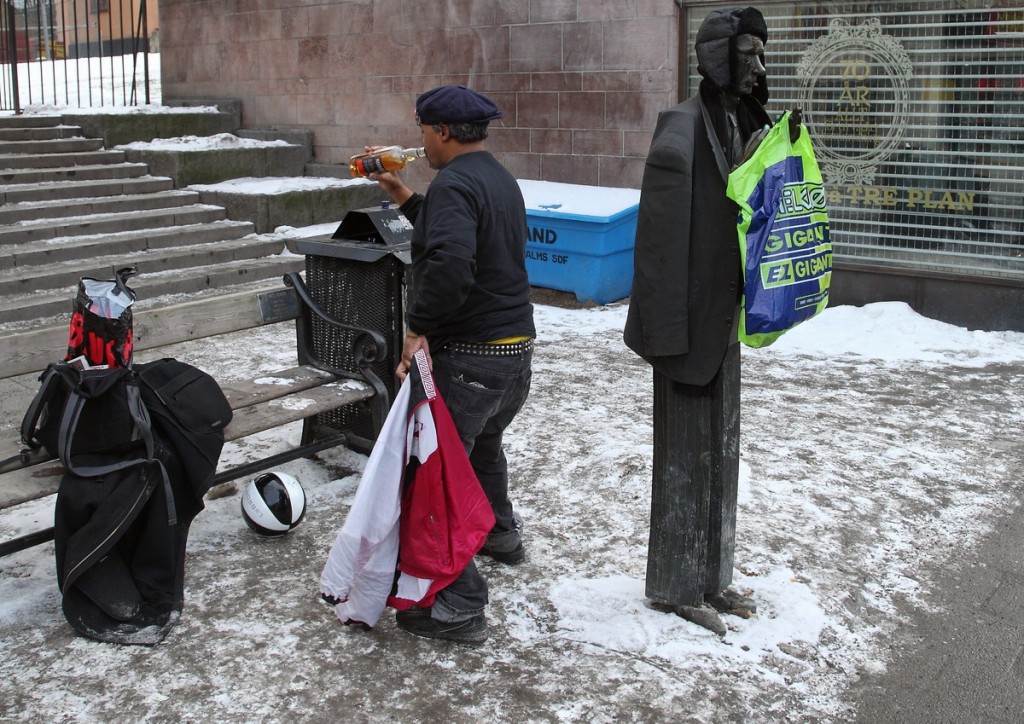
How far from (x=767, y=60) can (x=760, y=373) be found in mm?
2978

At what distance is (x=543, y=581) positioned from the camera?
385cm

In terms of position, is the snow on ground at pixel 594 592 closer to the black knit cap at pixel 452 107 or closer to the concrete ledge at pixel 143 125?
the black knit cap at pixel 452 107

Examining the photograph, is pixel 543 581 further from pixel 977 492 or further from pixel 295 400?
pixel 977 492

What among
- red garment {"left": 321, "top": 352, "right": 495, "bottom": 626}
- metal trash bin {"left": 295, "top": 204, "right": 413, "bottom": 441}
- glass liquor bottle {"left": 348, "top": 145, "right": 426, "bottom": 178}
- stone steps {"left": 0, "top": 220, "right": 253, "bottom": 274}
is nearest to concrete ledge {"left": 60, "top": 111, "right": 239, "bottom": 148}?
stone steps {"left": 0, "top": 220, "right": 253, "bottom": 274}

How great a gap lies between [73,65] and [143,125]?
29.9ft

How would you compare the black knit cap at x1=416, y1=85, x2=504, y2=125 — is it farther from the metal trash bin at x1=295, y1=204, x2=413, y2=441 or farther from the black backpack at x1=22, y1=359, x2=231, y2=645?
the black backpack at x1=22, y1=359, x2=231, y2=645

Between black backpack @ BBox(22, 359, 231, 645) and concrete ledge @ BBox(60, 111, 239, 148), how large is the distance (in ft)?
27.9

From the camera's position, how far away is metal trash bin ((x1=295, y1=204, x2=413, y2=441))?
15.3 ft

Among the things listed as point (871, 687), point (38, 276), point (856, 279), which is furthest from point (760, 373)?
point (38, 276)

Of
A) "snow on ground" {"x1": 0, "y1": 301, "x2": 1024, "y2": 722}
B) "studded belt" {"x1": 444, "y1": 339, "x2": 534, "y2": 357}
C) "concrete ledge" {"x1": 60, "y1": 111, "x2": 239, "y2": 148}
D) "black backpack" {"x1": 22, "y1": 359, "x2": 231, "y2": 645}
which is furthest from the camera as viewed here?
"concrete ledge" {"x1": 60, "y1": 111, "x2": 239, "y2": 148}

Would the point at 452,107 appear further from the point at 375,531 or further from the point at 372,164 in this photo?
the point at 375,531

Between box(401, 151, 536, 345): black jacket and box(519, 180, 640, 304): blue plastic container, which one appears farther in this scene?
box(519, 180, 640, 304): blue plastic container

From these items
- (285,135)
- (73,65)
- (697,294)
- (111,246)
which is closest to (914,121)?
(697,294)

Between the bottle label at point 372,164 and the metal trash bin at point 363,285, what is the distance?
74cm
